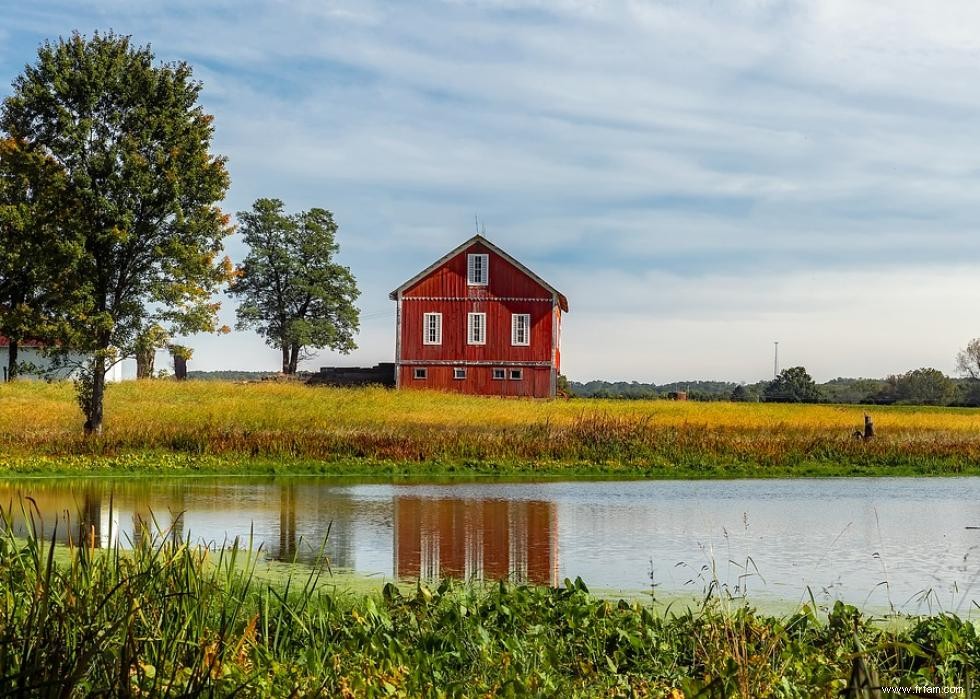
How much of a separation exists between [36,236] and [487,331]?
2967 cm

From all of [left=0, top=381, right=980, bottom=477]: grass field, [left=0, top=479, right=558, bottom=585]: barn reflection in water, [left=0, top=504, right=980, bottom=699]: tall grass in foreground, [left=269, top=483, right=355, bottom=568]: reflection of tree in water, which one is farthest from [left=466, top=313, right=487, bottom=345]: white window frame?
[left=0, top=504, right=980, bottom=699]: tall grass in foreground

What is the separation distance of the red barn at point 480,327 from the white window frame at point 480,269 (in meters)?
0.05

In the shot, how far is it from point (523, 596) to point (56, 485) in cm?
1851

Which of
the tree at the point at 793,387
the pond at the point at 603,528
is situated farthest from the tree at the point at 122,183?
the tree at the point at 793,387

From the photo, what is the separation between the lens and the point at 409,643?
8.52m

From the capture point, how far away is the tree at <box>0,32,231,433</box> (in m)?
33.8

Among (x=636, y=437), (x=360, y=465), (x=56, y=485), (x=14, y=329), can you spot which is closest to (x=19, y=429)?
(x=14, y=329)

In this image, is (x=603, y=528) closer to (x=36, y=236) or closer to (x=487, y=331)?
(x=36, y=236)

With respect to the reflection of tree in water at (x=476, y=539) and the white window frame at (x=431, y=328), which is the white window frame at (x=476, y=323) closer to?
the white window frame at (x=431, y=328)

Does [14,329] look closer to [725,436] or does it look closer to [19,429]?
[19,429]

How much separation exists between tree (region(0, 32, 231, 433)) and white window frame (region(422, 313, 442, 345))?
25477mm

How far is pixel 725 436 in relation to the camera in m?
33.5

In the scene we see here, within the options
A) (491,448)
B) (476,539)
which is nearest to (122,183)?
(491,448)

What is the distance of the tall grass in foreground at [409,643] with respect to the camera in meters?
6.04
